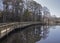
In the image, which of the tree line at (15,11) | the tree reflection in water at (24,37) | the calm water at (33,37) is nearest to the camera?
the tree reflection in water at (24,37)

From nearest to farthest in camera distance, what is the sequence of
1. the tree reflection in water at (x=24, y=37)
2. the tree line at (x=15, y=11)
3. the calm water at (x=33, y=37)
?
1. the tree reflection in water at (x=24, y=37)
2. the calm water at (x=33, y=37)
3. the tree line at (x=15, y=11)

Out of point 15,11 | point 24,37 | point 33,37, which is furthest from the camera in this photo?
point 15,11

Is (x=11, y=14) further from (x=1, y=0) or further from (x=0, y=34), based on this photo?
(x=0, y=34)

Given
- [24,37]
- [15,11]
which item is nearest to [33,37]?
[24,37]

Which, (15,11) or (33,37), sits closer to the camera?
(33,37)

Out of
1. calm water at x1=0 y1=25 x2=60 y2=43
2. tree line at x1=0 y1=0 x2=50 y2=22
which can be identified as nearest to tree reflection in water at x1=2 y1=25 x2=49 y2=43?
calm water at x1=0 y1=25 x2=60 y2=43

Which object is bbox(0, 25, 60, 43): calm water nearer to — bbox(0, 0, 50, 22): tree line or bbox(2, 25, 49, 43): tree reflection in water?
bbox(2, 25, 49, 43): tree reflection in water

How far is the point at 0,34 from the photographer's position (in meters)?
16.1

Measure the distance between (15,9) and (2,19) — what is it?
1176 cm

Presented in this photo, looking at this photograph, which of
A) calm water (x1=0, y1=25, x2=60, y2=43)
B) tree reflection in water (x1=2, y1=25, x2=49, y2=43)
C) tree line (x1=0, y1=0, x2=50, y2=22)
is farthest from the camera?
tree line (x1=0, y1=0, x2=50, y2=22)

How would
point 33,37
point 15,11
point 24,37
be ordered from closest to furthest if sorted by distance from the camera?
1. point 33,37
2. point 24,37
3. point 15,11

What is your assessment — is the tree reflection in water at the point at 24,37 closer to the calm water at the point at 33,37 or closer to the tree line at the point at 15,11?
the calm water at the point at 33,37

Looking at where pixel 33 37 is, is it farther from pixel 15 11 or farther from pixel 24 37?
pixel 15 11

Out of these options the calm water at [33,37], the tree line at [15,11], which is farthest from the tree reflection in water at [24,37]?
the tree line at [15,11]
